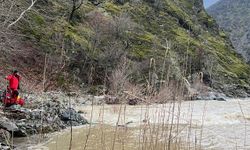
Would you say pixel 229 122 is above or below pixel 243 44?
below

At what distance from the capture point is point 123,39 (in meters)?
64.0

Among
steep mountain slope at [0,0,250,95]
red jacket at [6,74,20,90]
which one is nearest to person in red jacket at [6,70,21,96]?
red jacket at [6,74,20,90]

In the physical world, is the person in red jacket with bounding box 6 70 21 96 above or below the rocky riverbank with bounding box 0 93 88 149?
above

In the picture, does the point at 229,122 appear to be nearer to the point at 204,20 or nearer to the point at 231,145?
the point at 231,145

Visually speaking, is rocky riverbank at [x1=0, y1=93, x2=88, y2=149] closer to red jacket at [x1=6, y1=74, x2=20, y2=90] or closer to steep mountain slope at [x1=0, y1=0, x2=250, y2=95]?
red jacket at [x1=6, y1=74, x2=20, y2=90]

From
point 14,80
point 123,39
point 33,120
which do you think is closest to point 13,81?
point 14,80

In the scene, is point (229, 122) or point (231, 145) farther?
point (229, 122)

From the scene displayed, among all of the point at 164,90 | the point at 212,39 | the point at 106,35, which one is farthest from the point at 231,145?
the point at 212,39

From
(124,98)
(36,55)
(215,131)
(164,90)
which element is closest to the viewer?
(124,98)

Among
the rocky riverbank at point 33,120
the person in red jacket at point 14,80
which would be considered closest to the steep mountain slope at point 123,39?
the person in red jacket at point 14,80

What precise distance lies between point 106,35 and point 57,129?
43161mm

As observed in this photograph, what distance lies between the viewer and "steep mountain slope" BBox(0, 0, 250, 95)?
149 ft

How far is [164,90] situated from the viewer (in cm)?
881

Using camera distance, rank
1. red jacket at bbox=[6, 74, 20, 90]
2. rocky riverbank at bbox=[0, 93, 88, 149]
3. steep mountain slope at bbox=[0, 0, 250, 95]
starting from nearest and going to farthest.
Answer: rocky riverbank at bbox=[0, 93, 88, 149] < red jacket at bbox=[6, 74, 20, 90] < steep mountain slope at bbox=[0, 0, 250, 95]
